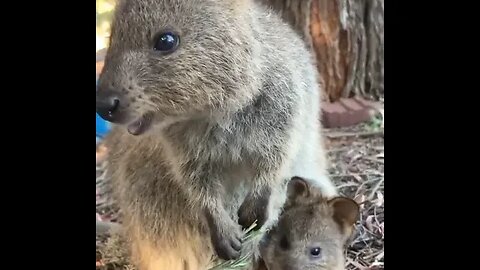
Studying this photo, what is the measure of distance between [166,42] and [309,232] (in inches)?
22.5

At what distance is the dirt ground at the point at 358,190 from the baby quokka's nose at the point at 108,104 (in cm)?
34

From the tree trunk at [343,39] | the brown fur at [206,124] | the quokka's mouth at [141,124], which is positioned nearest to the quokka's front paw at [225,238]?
the brown fur at [206,124]

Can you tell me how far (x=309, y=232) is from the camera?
6.18 feet

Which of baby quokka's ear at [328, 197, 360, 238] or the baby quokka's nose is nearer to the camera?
the baby quokka's nose

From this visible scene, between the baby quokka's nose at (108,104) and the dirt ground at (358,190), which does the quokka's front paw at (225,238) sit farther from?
the baby quokka's nose at (108,104)

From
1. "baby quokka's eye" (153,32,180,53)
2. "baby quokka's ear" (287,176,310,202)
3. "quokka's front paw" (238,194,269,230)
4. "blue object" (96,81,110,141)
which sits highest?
"baby quokka's eye" (153,32,180,53)

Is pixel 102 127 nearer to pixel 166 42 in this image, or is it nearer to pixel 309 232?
pixel 166 42

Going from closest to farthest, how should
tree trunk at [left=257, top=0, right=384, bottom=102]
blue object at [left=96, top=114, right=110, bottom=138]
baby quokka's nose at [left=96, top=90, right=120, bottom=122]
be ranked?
baby quokka's nose at [left=96, top=90, right=120, bottom=122]
blue object at [left=96, top=114, right=110, bottom=138]
tree trunk at [left=257, top=0, right=384, bottom=102]

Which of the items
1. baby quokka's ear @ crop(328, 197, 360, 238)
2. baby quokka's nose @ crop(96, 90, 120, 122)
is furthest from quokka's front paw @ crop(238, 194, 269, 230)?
baby quokka's nose @ crop(96, 90, 120, 122)

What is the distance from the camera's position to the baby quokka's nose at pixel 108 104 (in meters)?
1.69

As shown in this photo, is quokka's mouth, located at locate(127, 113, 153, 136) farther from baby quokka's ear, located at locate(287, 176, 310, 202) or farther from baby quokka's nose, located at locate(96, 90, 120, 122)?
baby quokka's ear, located at locate(287, 176, 310, 202)

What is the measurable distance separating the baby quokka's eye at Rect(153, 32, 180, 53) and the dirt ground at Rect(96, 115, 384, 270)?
44 centimetres

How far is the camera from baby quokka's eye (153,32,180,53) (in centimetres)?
171

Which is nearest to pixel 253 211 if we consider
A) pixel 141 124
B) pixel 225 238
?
pixel 225 238
